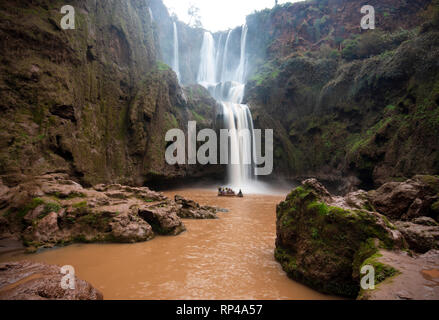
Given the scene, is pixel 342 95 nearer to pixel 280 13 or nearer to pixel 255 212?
pixel 255 212

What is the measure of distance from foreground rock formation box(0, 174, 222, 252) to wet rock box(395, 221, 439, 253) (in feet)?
21.4

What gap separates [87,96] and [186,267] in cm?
1517

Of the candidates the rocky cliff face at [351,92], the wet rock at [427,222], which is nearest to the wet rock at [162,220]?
the wet rock at [427,222]

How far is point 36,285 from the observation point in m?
3.13

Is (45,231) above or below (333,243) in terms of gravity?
below

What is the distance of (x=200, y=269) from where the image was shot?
4.97 metres

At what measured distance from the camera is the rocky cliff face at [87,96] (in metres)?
11.0

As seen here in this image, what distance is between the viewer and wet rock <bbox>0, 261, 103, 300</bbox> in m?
2.94

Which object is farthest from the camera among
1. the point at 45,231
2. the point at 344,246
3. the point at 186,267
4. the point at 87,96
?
the point at 87,96

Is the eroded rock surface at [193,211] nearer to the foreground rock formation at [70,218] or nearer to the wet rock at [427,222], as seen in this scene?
the foreground rock formation at [70,218]

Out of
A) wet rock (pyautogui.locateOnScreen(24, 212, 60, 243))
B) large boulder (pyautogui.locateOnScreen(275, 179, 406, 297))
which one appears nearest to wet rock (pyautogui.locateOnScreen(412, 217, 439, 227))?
large boulder (pyautogui.locateOnScreen(275, 179, 406, 297))

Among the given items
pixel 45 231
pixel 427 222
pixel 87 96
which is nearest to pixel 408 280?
pixel 427 222

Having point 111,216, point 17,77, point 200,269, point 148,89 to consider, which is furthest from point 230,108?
point 200,269

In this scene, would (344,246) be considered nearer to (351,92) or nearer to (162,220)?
(162,220)
